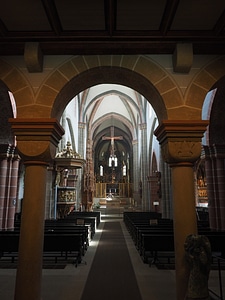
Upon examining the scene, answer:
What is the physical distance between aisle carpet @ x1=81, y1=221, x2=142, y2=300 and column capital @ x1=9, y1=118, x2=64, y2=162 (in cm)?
261

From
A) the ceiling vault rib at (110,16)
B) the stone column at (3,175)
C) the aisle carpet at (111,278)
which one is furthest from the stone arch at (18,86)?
the stone column at (3,175)

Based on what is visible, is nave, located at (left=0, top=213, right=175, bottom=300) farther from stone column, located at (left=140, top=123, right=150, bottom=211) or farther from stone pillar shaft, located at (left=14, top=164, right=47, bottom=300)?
stone column, located at (left=140, top=123, right=150, bottom=211)

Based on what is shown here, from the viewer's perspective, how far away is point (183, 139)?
157 inches

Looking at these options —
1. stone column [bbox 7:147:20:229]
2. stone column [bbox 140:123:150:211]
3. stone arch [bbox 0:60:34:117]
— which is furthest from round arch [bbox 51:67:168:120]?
stone column [bbox 140:123:150:211]

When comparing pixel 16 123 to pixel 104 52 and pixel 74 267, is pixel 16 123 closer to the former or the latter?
pixel 104 52

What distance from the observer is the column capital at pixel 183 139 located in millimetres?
3936

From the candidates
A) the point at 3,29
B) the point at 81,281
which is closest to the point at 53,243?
the point at 81,281

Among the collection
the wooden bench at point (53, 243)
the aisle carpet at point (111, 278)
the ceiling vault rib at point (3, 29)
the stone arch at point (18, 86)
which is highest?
the ceiling vault rib at point (3, 29)

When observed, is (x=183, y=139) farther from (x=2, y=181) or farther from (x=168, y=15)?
(x=2, y=181)

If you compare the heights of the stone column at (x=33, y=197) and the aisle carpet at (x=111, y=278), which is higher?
the stone column at (x=33, y=197)

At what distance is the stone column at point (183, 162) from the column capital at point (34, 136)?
1870mm

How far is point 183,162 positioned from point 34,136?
2.44 meters

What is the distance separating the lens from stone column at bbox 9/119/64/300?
139 inches

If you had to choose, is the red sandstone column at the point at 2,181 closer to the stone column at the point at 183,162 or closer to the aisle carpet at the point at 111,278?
the aisle carpet at the point at 111,278
